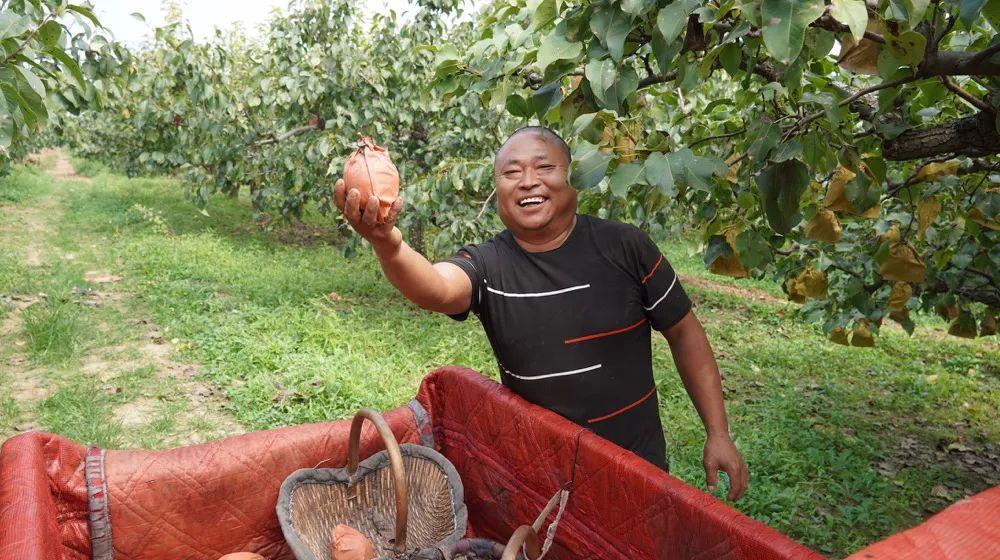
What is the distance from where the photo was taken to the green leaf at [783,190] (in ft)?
4.42

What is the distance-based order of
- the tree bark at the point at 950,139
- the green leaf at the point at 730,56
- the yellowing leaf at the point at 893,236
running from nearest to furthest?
the green leaf at the point at 730,56, the tree bark at the point at 950,139, the yellowing leaf at the point at 893,236

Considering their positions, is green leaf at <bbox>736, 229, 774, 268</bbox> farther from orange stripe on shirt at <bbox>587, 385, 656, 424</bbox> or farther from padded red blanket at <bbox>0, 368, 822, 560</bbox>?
padded red blanket at <bbox>0, 368, 822, 560</bbox>

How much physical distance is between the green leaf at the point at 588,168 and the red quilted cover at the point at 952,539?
0.79 metres

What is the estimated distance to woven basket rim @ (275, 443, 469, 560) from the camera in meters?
1.50

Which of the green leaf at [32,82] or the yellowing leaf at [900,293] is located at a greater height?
the green leaf at [32,82]

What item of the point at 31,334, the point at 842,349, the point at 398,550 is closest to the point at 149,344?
the point at 31,334

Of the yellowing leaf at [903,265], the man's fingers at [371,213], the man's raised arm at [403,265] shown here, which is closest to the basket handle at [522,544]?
the man's raised arm at [403,265]

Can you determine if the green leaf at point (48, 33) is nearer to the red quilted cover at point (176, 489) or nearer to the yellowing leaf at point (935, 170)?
the red quilted cover at point (176, 489)

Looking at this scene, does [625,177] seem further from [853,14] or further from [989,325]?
[989,325]

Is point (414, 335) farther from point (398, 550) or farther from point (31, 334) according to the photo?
point (398, 550)

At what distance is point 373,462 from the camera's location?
5.70 feet

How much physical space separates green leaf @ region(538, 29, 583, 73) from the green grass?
4530 mm

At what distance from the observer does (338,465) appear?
176 cm

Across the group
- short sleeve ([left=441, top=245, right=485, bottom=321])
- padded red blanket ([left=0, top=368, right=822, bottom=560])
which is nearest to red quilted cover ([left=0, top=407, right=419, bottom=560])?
padded red blanket ([left=0, top=368, right=822, bottom=560])
